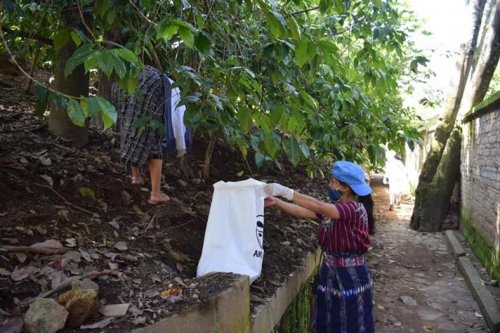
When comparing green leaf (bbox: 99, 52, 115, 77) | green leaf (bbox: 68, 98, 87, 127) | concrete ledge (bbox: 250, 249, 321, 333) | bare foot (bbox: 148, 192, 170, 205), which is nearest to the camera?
green leaf (bbox: 68, 98, 87, 127)

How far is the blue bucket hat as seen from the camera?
321 centimetres

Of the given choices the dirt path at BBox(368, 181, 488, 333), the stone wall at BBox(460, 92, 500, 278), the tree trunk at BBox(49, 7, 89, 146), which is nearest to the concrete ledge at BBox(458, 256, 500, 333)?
the dirt path at BBox(368, 181, 488, 333)

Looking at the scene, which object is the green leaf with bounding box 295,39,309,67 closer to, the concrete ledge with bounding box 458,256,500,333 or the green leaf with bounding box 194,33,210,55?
the green leaf with bounding box 194,33,210,55

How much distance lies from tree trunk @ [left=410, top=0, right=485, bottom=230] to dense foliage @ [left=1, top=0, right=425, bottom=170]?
580 centimetres

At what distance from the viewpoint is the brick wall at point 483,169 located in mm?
6793

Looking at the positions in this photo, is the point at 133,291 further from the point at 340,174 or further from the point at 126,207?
the point at 340,174

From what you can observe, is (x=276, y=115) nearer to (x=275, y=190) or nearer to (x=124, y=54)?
(x=275, y=190)

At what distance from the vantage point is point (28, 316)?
1.89 meters

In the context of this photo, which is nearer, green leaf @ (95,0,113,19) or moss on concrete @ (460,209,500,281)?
green leaf @ (95,0,113,19)

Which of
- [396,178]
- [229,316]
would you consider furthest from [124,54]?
[396,178]

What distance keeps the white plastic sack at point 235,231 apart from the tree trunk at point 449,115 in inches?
336

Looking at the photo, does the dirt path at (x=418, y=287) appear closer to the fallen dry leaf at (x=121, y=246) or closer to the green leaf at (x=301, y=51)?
the fallen dry leaf at (x=121, y=246)

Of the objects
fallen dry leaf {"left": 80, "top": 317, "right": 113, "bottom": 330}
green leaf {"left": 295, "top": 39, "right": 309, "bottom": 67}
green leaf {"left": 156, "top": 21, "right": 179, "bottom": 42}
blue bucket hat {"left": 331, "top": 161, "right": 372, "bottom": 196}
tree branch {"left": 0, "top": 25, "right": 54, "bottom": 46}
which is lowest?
fallen dry leaf {"left": 80, "top": 317, "right": 113, "bottom": 330}

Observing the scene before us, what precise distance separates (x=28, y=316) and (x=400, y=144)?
153 inches
